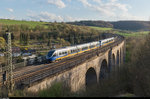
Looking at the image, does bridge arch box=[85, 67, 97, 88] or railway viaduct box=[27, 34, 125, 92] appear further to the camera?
bridge arch box=[85, 67, 97, 88]

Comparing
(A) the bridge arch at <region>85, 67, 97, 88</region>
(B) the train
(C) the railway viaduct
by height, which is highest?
(B) the train

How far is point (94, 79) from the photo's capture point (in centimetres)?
2239

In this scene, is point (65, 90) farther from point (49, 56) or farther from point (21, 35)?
point (21, 35)

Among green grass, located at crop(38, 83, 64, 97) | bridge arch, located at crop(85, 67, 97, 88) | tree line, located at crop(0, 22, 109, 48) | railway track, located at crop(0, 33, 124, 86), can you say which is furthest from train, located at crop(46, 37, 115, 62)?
tree line, located at crop(0, 22, 109, 48)

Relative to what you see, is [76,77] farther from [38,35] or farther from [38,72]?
[38,35]

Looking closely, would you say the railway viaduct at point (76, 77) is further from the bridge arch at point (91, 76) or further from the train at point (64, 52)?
the train at point (64, 52)

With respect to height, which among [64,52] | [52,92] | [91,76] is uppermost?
[64,52]

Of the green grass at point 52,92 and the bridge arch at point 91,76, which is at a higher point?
the green grass at point 52,92

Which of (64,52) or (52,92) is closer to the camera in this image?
(52,92)

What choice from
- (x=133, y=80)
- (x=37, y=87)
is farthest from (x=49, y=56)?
(x=133, y=80)

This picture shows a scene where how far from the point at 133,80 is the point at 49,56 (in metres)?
12.3

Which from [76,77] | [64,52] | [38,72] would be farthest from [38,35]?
[76,77]

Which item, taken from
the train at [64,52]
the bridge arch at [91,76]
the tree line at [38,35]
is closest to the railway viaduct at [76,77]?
the bridge arch at [91,76]

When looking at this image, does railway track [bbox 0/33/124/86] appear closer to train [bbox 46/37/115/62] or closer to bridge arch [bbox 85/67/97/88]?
train [bbox 46/37/115/62]
